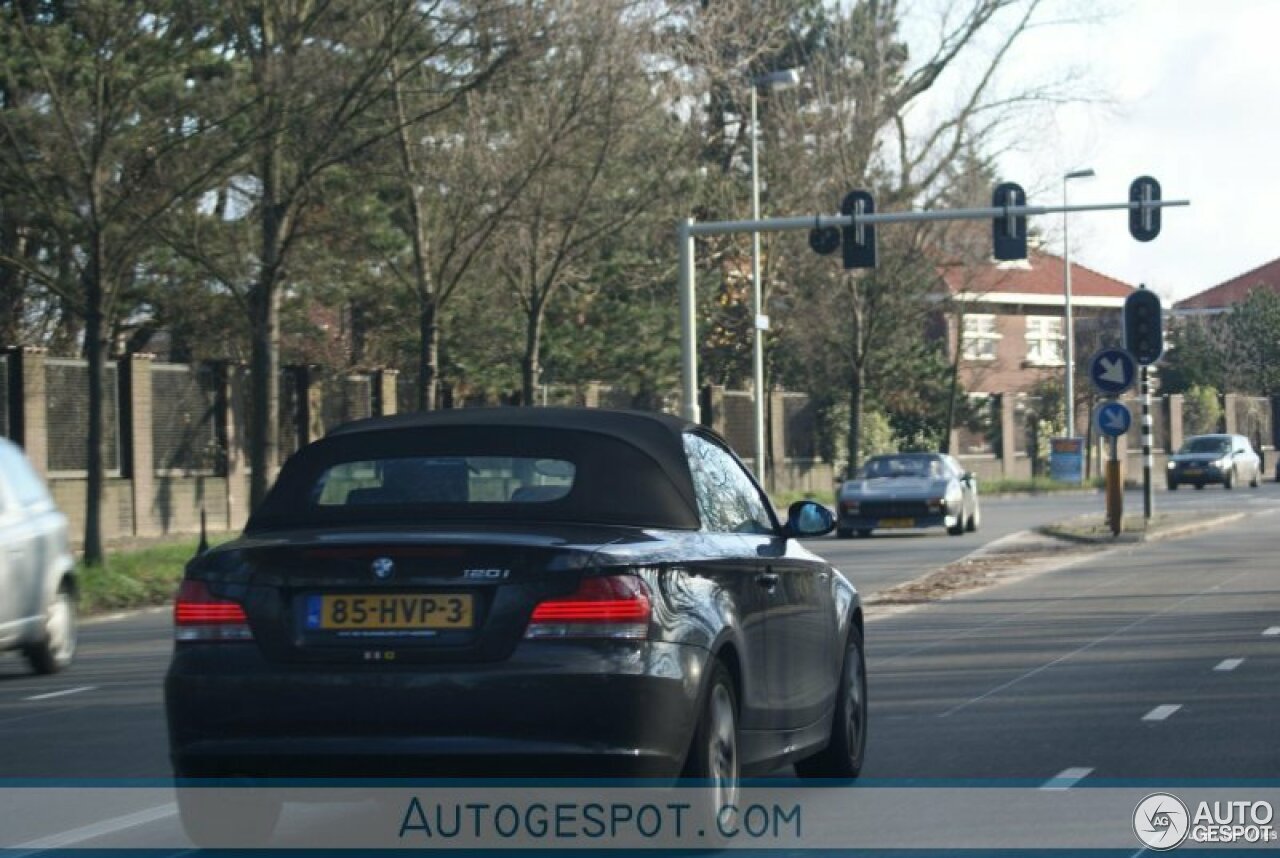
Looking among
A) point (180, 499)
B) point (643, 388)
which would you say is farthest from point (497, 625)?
point (643, 388)

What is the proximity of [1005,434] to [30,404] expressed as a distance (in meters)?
44.4

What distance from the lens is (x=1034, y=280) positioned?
296 feet

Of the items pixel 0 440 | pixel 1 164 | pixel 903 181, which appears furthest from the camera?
pixel 903 181

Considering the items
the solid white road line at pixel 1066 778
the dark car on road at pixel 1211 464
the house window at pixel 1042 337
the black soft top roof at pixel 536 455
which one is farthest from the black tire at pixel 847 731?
the house window at pixel 1042 337

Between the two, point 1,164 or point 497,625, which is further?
point 1,164

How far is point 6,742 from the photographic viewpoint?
11.6 metres

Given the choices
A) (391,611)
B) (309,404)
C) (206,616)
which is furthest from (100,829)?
(309,404)

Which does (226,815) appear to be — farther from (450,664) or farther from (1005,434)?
(1005,434)

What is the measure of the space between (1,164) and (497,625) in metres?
19.3

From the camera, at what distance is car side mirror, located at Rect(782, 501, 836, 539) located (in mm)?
8984

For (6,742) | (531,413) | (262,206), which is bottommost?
(6,742)

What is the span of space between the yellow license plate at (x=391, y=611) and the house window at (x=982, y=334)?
64.0m

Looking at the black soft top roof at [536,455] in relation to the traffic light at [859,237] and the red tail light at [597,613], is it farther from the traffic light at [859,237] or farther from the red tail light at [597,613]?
the traffic light at [859,237]

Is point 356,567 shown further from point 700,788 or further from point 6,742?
point 6,742
